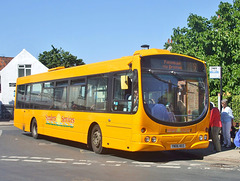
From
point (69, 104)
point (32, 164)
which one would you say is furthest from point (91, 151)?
point (32, 164)

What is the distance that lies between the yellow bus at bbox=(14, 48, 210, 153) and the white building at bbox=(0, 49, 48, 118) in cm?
3647

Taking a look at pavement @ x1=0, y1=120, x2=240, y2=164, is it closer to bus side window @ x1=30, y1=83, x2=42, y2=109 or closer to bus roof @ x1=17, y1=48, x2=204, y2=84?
bus roof @ x1=17, y1=48, x2=204, y2=84

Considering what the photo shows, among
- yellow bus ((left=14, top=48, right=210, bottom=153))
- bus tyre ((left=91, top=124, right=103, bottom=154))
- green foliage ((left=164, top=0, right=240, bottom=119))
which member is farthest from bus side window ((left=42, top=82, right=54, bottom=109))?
green foliage ((left=164, top=0, right=240, bottom=119))

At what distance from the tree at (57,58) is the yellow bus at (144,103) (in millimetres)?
48522

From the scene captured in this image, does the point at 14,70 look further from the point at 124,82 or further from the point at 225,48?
the point at 124,82

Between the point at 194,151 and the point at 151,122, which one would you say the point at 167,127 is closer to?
the point at 151,122

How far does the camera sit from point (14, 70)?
48.8 meters

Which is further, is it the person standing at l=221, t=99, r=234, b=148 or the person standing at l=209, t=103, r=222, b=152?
the person standing at l=221, t=99, r=234, b=148

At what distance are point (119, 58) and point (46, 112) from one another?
618cm

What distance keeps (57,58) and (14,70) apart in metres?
14.4

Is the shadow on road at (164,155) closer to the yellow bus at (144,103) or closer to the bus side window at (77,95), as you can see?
the yellow bus at (144,103)

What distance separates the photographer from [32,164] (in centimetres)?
1051

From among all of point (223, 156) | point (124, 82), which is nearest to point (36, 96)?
point (124, 82)

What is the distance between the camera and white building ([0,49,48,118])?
160 feet
